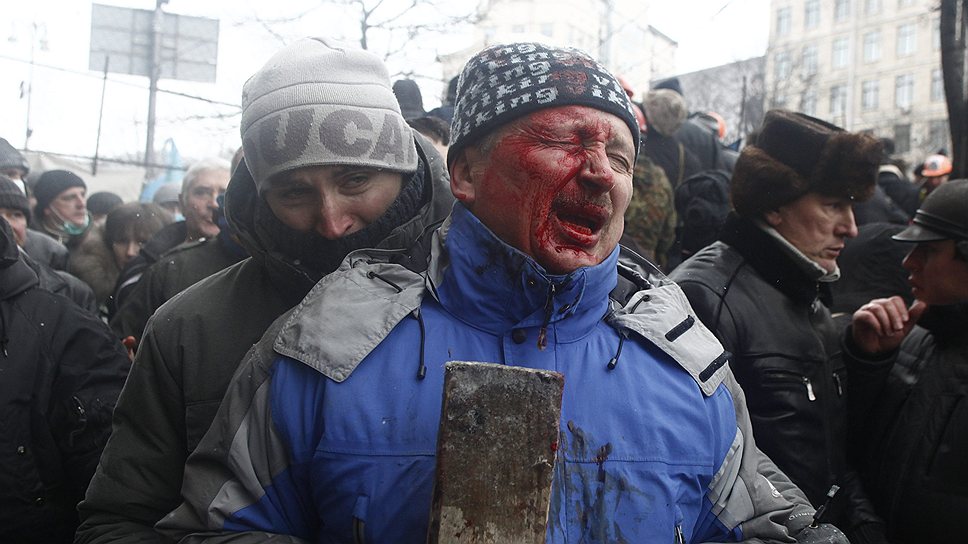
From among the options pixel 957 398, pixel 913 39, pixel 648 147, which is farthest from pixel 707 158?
pixel 913 39

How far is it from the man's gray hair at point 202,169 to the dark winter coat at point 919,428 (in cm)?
372

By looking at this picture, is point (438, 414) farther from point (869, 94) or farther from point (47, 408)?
point (869, 94)

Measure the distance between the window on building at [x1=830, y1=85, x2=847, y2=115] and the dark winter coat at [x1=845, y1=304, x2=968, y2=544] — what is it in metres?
60.3

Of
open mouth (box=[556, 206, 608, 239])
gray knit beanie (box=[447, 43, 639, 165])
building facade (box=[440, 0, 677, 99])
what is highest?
building facade (box=[440, 0, 677, 99])

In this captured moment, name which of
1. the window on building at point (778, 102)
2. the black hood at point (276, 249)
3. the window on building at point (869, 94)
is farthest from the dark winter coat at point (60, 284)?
the window on building at point (869, 94)

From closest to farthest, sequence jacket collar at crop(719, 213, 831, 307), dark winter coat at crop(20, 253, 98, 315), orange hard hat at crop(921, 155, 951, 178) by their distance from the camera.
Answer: jacket collar at crop(719, 213, 831, 307), dark winter coat at crop(20, 253, 98, 315), orange hard hat at crop(921, 155, 951, 178)

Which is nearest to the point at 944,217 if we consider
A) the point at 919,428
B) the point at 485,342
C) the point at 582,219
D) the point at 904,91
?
the point at 919,428

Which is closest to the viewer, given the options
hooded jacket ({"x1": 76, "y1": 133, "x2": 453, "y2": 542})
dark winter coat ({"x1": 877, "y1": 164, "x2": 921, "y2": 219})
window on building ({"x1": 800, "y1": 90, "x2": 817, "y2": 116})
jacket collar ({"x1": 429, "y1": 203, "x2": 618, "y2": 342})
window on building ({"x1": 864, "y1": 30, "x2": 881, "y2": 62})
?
jacket collar ({"x1": 429, "y1": 203, "x2": 618, "y2": 342})

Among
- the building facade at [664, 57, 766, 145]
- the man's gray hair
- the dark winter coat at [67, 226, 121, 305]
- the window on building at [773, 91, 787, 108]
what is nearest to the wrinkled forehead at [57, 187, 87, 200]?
the dark winter coat at [67, 226, 121, 305]

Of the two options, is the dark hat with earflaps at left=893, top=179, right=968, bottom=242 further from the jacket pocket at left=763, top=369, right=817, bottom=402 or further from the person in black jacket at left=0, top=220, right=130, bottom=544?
the person in black jacket at left=0, top=220, right=130, bottom=544

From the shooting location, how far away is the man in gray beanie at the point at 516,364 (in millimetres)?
1770

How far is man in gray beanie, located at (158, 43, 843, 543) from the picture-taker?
1770 millimetres

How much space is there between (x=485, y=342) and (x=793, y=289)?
192 cm

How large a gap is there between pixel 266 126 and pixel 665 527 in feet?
4.88
